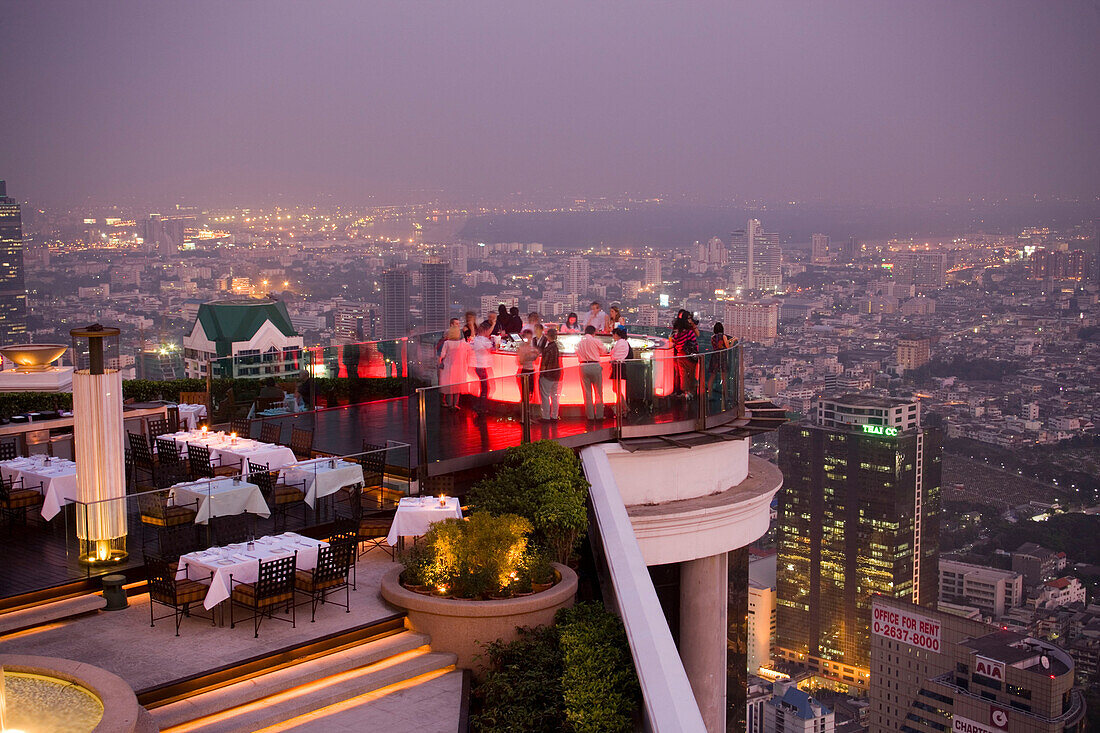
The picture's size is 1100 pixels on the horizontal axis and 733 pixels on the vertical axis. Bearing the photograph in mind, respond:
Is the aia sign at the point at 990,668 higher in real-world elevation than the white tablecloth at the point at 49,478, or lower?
lower

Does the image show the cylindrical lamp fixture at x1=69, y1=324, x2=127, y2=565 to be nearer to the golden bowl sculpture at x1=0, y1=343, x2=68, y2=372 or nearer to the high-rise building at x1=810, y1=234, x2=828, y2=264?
the golden bowl sculpture at x1=0, y1=343, x2=68, y2=372

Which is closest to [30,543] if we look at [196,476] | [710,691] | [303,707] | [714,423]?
[196,476]

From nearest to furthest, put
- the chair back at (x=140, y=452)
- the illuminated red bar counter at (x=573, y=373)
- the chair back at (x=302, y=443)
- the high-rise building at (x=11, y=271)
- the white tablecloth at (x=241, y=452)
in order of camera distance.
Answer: the illuminated red bar counter at (x=573, y=373) → the white tablecloth at (x=241, y=452) → the chair back at (x=140, y=452) → the chair back at (x=302, y=443) → the high-rise building at (x=11, y=271)

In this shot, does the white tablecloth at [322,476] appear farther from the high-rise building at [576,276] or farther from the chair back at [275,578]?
the high-rise building at [576,276]

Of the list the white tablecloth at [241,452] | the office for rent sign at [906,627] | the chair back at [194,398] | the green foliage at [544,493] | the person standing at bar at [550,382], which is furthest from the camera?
the office for rent sign at [906,627]

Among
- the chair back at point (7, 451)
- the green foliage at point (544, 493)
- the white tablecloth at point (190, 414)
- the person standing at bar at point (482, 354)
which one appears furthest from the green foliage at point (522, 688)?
the white tablecloth at point (190, 414)

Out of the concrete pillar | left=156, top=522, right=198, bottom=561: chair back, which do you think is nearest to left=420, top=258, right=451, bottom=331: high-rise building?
the concrete pillar

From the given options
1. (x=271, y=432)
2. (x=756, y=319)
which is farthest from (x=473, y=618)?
(x=756, y=319)
